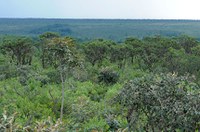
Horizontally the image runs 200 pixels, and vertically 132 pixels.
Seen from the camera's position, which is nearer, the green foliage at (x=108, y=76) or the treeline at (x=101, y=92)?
the treeline at (x=101, y=92)

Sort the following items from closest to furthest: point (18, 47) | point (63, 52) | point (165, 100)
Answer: point (165, 100), point (63, 52), point (18, 47)

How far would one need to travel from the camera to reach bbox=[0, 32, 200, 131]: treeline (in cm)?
1180

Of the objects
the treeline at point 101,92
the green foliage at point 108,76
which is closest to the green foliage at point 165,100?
the treeline at point 101,92

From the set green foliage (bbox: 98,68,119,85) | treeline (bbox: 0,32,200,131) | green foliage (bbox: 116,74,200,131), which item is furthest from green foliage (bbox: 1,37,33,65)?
green foliage (bbox: 116,74,200,131)

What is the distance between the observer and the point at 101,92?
114 ft

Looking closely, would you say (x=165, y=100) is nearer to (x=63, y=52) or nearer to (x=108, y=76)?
(x=63, y=52)

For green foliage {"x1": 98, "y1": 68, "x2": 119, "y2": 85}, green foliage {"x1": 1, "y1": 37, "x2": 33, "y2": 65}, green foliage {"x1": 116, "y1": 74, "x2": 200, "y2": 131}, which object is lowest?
green foliage {"x1": 98, "y1": 68, "x2": 119, "y2": 85}

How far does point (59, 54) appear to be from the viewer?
22125 millimetres

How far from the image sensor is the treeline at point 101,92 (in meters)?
11.8

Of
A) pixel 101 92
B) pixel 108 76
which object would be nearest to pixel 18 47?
pixel 108 76

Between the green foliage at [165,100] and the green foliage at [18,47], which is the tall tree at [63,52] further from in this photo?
the green foliage at [18,47]

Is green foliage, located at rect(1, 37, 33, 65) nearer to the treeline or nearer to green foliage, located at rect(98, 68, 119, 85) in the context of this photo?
the treeline

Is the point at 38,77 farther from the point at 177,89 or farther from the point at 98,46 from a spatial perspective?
the point at 177,89

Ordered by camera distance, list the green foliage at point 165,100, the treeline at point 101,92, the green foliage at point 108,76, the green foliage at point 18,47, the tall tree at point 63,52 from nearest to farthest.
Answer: the green foliage at point 165,100
the treeline at point 101,92
the tall tree at point 63,52
the green foliage at point 108,76
the green foliage at point 18,47
